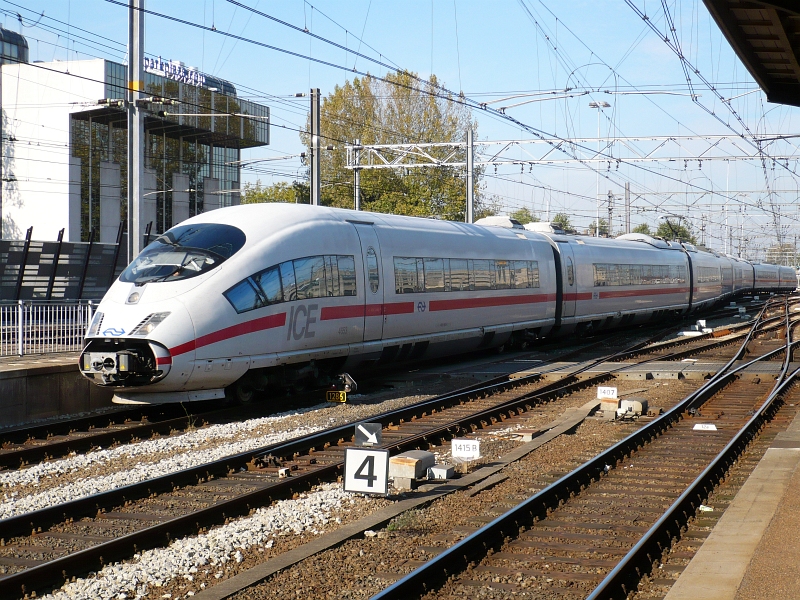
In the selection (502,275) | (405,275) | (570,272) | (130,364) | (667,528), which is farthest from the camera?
(570,272)

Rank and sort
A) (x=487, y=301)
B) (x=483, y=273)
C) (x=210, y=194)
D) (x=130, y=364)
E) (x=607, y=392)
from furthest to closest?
(x=210, y=194), (x=487, y=301), (x=483, y=273), (x=607, y=392), (x=130, y=364)

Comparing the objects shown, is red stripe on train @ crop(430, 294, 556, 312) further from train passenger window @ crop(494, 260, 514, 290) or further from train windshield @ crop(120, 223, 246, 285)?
train windshield @ crop(120, 223, 246, 285)

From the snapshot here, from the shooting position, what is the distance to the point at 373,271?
15.1m

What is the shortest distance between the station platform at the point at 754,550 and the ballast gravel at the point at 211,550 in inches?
114

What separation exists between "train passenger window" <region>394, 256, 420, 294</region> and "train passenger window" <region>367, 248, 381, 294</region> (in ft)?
2.04

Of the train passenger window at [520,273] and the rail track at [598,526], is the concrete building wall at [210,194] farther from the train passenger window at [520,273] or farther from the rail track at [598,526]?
the rail track at [598,526]

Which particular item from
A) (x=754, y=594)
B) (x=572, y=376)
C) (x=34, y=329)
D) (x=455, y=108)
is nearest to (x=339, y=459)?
(x=754, y=594)

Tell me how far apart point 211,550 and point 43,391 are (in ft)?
23.6

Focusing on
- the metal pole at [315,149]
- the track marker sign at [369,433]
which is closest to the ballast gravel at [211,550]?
the track marker sign at [369,433]

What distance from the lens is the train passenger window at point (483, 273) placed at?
18734 millimetres

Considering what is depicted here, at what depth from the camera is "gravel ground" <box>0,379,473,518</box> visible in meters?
8.06

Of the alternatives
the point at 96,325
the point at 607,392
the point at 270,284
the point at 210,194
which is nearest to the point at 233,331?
the point at 270,284

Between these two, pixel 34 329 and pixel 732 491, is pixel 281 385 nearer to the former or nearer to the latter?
pixel 34 329

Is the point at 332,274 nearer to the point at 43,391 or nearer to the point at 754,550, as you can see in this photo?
the point at 43,391
